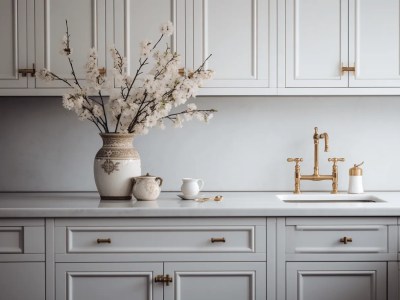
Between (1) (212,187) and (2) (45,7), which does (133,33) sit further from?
(1) (212,187)

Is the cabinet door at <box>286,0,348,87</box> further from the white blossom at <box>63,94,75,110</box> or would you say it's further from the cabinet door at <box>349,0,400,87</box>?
the white blossom at <box>63,94,75,110</box>

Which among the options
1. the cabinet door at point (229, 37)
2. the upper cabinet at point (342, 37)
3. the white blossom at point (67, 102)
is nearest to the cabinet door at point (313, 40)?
the upper cabinet at point (342, 37)

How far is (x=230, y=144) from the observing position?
3369mm

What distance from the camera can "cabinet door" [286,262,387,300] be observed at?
267 centimetres

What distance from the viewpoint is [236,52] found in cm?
298

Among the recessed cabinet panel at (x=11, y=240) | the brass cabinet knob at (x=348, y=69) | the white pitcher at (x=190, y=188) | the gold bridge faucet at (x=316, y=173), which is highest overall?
the brass cabinet knob at (x=348, y=69)

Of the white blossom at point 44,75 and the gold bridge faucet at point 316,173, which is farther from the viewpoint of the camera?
the gold bridge faucet at point 316,173

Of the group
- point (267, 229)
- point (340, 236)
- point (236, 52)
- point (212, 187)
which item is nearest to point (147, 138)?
point (212, 187)

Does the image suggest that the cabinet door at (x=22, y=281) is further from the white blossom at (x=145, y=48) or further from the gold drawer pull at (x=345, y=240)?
the gold drawer pull at (x=345, y=240)

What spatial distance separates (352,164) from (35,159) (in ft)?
5.55

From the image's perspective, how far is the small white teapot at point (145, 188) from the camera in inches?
111

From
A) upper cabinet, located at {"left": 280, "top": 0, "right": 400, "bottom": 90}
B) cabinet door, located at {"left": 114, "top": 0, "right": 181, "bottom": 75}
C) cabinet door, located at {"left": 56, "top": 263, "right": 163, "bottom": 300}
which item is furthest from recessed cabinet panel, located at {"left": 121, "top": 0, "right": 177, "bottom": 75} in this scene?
cabinet door, located at {"left": 56, "top": 263, "right": 163, "bottom": 300}

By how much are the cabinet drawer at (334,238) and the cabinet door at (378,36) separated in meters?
0.75

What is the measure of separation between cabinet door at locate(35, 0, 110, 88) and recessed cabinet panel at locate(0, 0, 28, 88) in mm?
66
